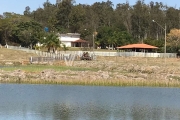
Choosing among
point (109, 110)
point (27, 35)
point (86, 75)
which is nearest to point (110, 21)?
point (27, 35)

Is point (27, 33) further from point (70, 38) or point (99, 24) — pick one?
point (99, 24)

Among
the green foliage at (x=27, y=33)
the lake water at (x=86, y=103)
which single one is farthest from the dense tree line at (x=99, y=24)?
the lake water at (x=86, y=103)

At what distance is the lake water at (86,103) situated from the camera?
29.9 meters

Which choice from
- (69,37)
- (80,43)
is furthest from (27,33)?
(80,43)

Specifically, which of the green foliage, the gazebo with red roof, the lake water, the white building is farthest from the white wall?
the lake water

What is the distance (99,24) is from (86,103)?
12140cm

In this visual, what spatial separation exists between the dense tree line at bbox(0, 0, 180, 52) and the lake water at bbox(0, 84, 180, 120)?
63912 mm

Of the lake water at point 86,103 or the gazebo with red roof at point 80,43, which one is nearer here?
the lake water at point 86,103

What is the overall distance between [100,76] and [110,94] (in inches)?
430

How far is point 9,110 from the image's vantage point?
30.9m

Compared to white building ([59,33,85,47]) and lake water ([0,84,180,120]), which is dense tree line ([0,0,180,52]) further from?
lake water ([0,84,180,120])

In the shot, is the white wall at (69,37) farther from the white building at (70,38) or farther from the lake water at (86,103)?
the lake water at (86,103)

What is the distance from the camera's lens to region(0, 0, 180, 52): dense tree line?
408 ft

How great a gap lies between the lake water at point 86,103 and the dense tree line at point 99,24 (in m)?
63.9
